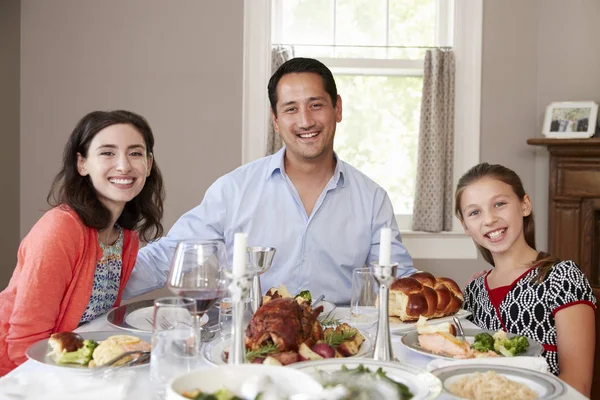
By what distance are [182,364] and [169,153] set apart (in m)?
3.32

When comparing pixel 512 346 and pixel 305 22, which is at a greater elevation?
pixel 305 22

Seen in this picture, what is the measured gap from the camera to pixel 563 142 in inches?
166

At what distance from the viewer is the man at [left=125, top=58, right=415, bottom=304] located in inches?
97.4

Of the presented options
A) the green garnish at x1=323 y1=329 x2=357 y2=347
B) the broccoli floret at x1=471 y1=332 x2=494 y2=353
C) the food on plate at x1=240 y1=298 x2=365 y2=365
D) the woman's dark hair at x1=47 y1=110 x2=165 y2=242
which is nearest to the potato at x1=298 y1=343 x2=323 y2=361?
the food on plate at x1=240 y1=298 x2=365 y2=365

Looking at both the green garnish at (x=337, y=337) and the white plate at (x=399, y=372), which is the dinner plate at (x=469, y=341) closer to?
the green garnish at (x=337, y=337)

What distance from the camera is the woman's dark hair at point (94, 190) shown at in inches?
76.5

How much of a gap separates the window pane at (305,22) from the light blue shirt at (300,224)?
2.11 m

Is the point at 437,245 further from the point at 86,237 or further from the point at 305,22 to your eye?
the point at 86,237

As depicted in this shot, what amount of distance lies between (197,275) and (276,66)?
3278 millimetres

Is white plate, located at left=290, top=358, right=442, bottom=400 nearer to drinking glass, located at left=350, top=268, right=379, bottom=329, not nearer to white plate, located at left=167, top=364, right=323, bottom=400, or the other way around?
white plate, located at left=167, top=364, right=323, bottom=400

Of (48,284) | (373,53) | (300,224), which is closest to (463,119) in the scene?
(373,53)

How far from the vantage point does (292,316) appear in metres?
1.27

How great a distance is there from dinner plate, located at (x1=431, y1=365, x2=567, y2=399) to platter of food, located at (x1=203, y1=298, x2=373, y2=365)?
8.1 inches

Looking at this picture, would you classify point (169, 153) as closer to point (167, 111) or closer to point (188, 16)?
point (167, 111)
